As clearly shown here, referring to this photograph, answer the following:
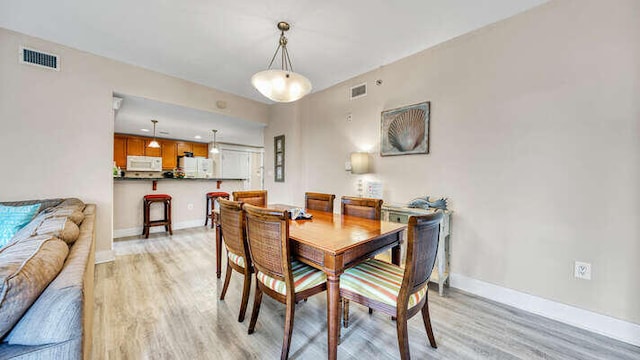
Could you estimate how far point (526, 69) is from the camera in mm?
2031

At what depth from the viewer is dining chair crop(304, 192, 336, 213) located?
2.48m

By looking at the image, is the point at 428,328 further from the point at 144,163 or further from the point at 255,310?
the point at 144,163

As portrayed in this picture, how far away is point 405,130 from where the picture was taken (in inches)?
110

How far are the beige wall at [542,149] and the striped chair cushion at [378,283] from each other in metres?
1.25

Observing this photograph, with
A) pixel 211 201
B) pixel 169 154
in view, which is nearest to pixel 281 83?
pixel 211 201

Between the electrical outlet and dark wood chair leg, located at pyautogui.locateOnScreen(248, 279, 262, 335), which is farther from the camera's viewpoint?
the electrical outlet

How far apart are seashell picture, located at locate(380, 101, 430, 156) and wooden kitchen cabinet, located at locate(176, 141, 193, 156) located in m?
6.73

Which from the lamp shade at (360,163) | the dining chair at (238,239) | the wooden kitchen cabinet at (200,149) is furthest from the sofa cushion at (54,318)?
the wooden kitchen cabinet at (200,149)

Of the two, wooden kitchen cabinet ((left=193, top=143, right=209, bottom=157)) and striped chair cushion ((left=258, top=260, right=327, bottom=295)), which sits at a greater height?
wooden kitchen cabinet ((left=193, top=143, right=209, bottom=157))

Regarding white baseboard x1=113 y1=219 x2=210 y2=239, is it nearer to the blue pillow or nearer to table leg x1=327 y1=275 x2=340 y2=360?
the blue pillow

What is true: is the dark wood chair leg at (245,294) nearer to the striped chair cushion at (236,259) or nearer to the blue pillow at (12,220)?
the striped chair cushion at (236,259)

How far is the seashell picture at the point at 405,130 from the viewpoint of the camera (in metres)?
2.62

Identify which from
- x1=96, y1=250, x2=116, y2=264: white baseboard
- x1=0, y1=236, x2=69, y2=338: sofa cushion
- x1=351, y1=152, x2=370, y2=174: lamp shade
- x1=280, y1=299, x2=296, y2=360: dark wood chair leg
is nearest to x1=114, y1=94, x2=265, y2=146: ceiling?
x1=96, y1=250, x2=116, y2=264: white baseboard

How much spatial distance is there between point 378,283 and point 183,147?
25.6 ft
